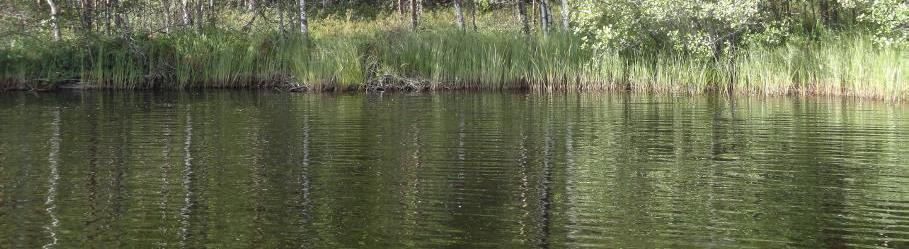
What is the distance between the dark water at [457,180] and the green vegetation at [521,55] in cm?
432

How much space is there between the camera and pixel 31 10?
2288 cm

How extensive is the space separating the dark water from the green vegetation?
4.32 meters

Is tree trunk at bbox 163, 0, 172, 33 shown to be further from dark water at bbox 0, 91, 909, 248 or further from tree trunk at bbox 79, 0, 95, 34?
dark water at bbox 0, 91, 909, 248

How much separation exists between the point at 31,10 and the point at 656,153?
1807 cm

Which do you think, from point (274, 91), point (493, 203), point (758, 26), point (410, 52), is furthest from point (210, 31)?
point (493, 203)

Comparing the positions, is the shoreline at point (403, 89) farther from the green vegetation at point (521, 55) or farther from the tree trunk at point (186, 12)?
the tree trunk at point (186, 12)

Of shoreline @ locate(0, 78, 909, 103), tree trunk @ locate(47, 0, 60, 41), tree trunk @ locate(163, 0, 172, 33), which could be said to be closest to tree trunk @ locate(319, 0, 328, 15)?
tree trunk @ locate(163, 0, 172, 33)

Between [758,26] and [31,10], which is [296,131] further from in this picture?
[31,10]

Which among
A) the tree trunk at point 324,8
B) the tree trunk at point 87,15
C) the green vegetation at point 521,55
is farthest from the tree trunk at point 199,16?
the tree trunk at point 324,8

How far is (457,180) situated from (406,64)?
1365 centimetres

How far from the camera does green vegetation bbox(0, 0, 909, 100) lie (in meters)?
19.2

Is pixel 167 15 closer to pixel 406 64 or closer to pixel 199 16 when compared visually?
pixel 199 16

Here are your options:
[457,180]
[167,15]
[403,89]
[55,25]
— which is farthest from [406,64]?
[457,180]

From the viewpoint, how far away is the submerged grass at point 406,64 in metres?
19.5
